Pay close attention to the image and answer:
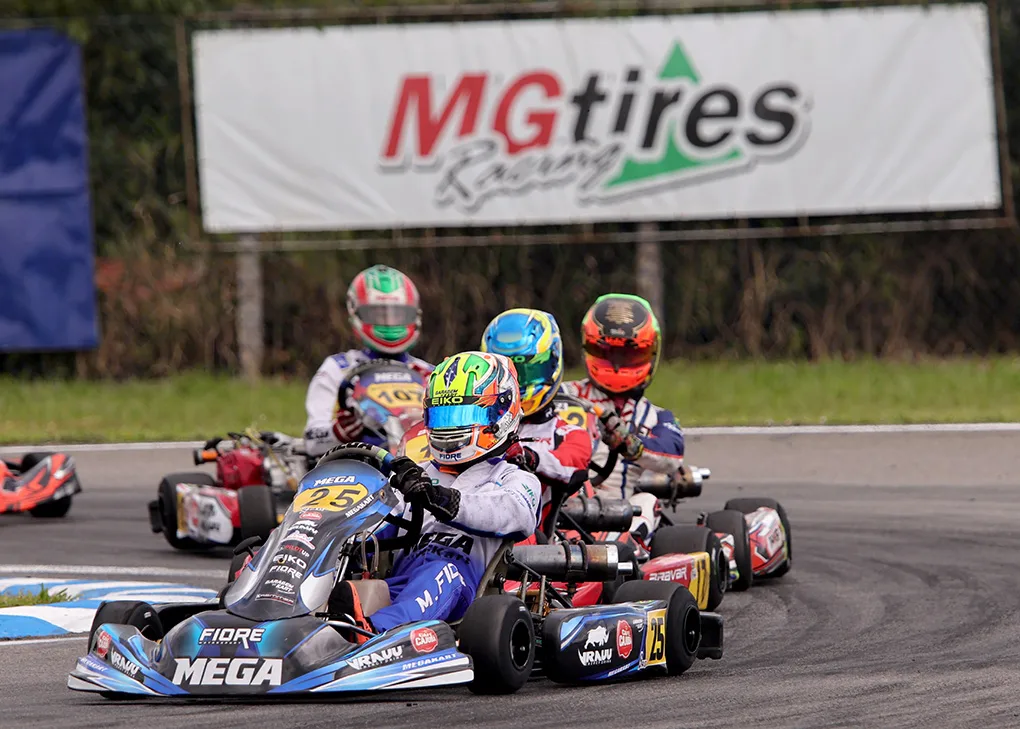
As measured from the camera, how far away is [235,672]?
591 centimetres

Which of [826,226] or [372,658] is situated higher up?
[826,226]

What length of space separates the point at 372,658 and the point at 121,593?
2866 millimetres

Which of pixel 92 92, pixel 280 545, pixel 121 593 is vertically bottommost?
pixel 121 593

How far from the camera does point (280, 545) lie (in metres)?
6.25

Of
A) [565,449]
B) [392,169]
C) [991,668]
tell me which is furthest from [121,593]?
[392,169]

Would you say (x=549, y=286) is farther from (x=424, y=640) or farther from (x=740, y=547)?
(x=424, y=640)

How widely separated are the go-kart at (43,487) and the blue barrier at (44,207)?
6.34m

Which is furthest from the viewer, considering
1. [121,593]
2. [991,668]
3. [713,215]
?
[713,215]

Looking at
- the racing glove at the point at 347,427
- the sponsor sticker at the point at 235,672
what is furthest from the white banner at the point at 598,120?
the sponsor sticker at the point at 235,672

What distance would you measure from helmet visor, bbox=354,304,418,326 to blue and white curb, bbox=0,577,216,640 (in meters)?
2.28

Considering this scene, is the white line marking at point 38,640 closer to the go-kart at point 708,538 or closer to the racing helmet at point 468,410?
the racing helmet at point 468,410

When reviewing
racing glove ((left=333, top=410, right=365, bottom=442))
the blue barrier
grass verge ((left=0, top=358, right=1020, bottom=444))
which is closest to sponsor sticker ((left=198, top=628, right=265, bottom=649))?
racing glove ((left=333, top=410, right=365, bottom=442))

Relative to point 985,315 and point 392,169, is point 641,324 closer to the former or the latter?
point 392,169

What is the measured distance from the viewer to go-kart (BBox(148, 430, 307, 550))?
9.95m
